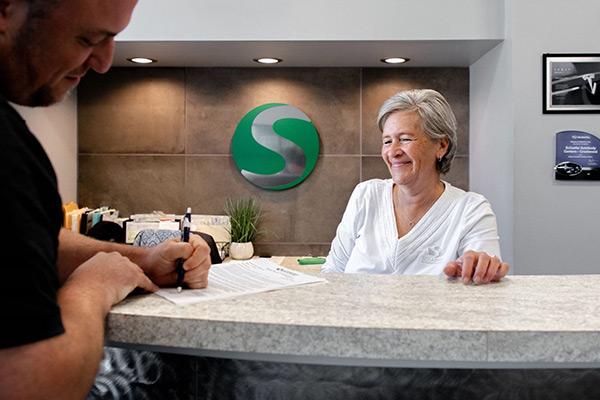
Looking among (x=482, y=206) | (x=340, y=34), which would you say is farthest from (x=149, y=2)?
(x=482, y=206)

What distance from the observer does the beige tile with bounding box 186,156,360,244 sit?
3512 mm

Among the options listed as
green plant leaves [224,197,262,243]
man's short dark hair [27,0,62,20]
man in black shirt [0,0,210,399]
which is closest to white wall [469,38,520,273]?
green plant leaves [224,197,262,243]

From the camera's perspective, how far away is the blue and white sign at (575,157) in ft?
8.76

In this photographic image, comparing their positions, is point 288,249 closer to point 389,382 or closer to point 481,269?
point 481,269

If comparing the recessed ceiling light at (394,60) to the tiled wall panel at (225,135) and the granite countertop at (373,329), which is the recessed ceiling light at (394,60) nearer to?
the tiled wall panel at (225,135)

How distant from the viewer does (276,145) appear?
3477 mm

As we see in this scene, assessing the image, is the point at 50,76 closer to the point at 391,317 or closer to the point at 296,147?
the point at 391,317

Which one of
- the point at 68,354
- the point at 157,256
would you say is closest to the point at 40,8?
the point at 68,354

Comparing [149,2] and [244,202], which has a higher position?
[149,2]

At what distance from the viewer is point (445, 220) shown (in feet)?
6.30

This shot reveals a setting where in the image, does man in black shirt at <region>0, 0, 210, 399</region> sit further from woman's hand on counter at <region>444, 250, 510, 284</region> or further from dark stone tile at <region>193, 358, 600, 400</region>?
woman's hand on counter at <region>444, 250, 510, 284</region>

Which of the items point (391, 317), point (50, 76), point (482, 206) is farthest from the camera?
point (482, 206)

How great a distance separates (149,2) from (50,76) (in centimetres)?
220

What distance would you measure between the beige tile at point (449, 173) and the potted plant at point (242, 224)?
697mm
